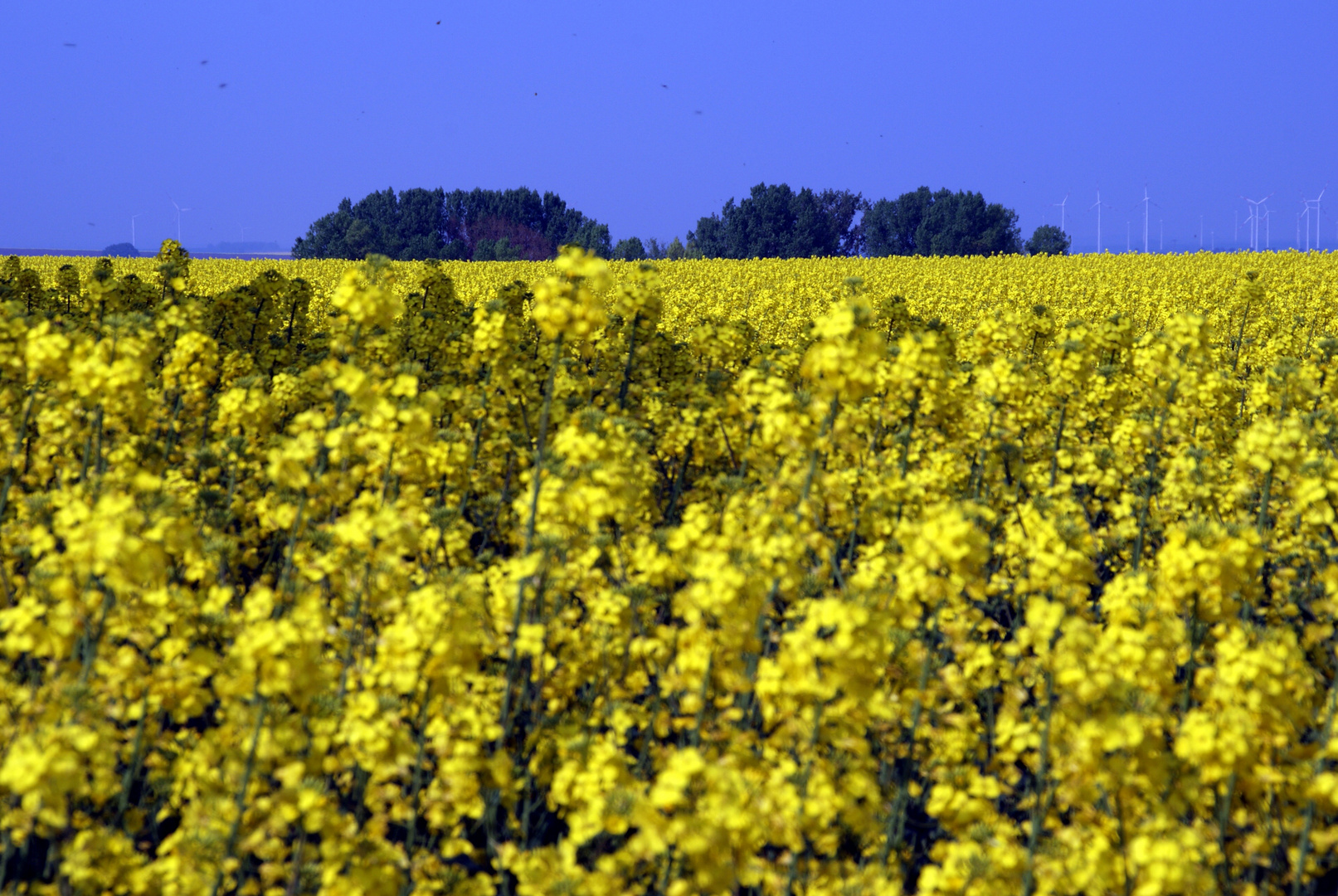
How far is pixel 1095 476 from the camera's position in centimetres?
978

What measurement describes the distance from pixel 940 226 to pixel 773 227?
62.5ft

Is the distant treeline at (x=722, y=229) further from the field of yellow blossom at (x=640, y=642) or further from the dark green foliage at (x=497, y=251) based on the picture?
the field of yellow blossom at (x=640, y=642)

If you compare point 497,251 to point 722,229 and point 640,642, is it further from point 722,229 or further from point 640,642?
point 640,642

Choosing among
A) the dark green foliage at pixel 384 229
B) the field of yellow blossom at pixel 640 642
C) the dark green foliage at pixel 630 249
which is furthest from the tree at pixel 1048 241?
the field of yellow blossom at pixel 640 642

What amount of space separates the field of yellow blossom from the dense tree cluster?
91.5 meters

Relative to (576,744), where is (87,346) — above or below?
above

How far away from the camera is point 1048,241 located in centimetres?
10931

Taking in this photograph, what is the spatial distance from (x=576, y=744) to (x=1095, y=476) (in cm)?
700

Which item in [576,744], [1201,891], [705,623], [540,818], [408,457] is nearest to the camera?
[1201,891]

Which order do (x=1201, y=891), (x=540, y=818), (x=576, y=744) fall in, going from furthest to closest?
(x=540, y=818) < (x=576, y=744) < (x=1201, y=891)

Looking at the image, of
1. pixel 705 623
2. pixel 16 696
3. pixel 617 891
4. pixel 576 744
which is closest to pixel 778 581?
pixel 705 623

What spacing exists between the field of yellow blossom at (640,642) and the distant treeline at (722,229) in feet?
287

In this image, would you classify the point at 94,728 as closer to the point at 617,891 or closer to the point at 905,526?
the point at 617,891

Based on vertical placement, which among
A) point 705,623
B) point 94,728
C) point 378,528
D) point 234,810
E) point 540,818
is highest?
point 378,528
